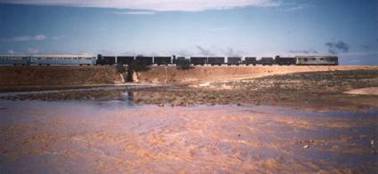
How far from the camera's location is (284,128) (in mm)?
15164

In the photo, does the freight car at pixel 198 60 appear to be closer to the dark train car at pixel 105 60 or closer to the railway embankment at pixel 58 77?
the dark train car at pixel 105 60

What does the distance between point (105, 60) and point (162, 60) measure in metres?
10.7

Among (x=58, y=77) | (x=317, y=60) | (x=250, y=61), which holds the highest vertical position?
(x=317, y=60)

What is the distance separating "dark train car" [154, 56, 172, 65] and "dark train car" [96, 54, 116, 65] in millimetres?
7722

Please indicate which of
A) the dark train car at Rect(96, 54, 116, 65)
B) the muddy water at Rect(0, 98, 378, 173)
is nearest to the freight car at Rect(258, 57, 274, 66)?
the dark train car at Rect(96, 54, 116, 65)

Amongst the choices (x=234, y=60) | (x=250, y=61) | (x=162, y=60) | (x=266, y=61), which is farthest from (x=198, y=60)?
(x=266, y=61)

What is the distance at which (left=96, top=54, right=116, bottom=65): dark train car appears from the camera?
70688 millimetres

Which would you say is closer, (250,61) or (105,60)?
(105,60)

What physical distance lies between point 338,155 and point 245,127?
5.03 m

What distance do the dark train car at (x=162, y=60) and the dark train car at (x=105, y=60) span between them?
7.72 meters

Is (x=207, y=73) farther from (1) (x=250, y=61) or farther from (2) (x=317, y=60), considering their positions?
(2) (x=317, y=60)

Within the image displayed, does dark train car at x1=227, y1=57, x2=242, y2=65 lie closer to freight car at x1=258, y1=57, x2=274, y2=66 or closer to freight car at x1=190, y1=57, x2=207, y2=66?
freight car at x1=258, y1=57, x2=274, y2=66

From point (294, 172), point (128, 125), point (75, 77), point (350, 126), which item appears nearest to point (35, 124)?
point (128, 125)

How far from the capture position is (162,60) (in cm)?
7681
